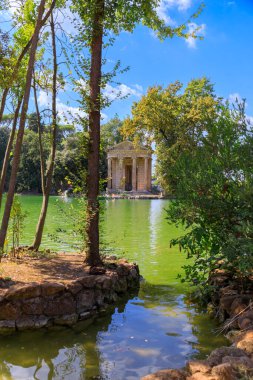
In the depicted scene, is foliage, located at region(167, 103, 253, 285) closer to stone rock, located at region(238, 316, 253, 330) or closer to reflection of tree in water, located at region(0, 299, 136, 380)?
stone rock, located at region(238, 316, 253, 330)

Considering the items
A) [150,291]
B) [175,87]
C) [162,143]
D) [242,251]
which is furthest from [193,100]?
[242,251]

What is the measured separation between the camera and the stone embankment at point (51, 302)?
6.45 meters

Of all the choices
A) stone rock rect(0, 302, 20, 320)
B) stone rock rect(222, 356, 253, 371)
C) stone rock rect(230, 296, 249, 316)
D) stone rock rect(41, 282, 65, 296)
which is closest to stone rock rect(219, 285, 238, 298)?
stone rock rect(230, 296, 249, 316)

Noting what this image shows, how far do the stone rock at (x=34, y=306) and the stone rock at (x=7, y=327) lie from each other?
0.27 meters

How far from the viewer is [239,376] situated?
3861mm

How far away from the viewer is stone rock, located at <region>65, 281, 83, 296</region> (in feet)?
23.1

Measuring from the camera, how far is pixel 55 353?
5.64 metres

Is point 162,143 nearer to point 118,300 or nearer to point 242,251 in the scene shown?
point 118,300

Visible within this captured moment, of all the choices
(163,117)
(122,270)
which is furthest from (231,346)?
(163,117)

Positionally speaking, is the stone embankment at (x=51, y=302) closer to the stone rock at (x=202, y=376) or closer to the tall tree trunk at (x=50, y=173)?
the stone rock at (x=202, y=376)

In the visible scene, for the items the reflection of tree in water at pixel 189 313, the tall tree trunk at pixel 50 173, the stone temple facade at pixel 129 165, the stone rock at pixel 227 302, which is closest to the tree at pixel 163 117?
the tall tree trunk at pixel 50 173

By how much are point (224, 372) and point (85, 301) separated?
3.80 metres

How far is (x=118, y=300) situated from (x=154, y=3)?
693 cm

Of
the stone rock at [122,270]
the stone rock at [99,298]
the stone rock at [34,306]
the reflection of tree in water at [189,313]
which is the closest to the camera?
the reflection of tree in water at [189,313]
